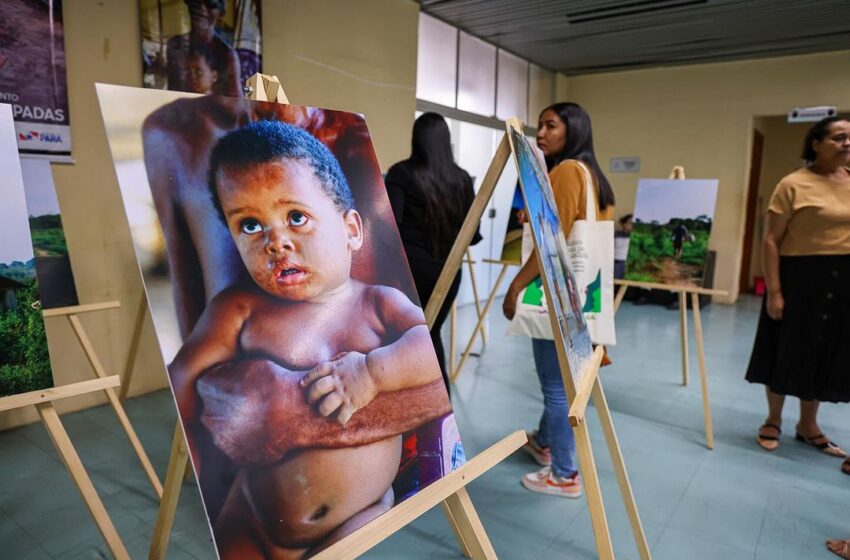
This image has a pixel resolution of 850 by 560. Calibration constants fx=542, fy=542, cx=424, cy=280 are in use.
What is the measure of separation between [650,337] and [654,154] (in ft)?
9.46

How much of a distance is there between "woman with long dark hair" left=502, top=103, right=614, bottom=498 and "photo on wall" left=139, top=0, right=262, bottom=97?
1925 mm

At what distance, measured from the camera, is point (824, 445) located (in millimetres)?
2375

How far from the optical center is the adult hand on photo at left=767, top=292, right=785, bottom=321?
2.27 metres

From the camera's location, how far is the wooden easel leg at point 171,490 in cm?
115

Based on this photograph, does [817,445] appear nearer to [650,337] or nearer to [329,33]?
[650,337]

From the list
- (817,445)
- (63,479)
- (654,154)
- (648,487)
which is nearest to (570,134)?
(648,487)

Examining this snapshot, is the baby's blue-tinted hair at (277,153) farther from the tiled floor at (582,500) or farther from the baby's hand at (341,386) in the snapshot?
the tiled floor at (582,500)

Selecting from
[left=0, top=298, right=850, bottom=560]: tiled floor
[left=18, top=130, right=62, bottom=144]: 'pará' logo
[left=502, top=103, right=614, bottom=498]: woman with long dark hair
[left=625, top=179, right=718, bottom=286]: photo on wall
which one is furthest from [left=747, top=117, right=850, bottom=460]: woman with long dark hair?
[left=18, top=130, right=62, bottom=144]: 'pará' logo

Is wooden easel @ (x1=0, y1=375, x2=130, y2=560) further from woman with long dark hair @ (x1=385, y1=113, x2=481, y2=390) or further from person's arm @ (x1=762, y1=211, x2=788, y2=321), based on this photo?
person's arm @ (x1=762, y1=211, x2=788, y2=321)

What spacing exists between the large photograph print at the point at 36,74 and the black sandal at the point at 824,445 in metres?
3.62

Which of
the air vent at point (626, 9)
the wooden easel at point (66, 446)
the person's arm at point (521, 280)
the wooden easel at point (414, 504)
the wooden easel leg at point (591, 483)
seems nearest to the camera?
the wooden easel at point (414, 504)

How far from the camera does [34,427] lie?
2484mm

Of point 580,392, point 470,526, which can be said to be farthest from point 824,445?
point 470,526

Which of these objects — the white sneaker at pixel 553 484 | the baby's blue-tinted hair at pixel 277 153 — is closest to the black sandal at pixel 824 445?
the white sneaker at pixel 553 484
